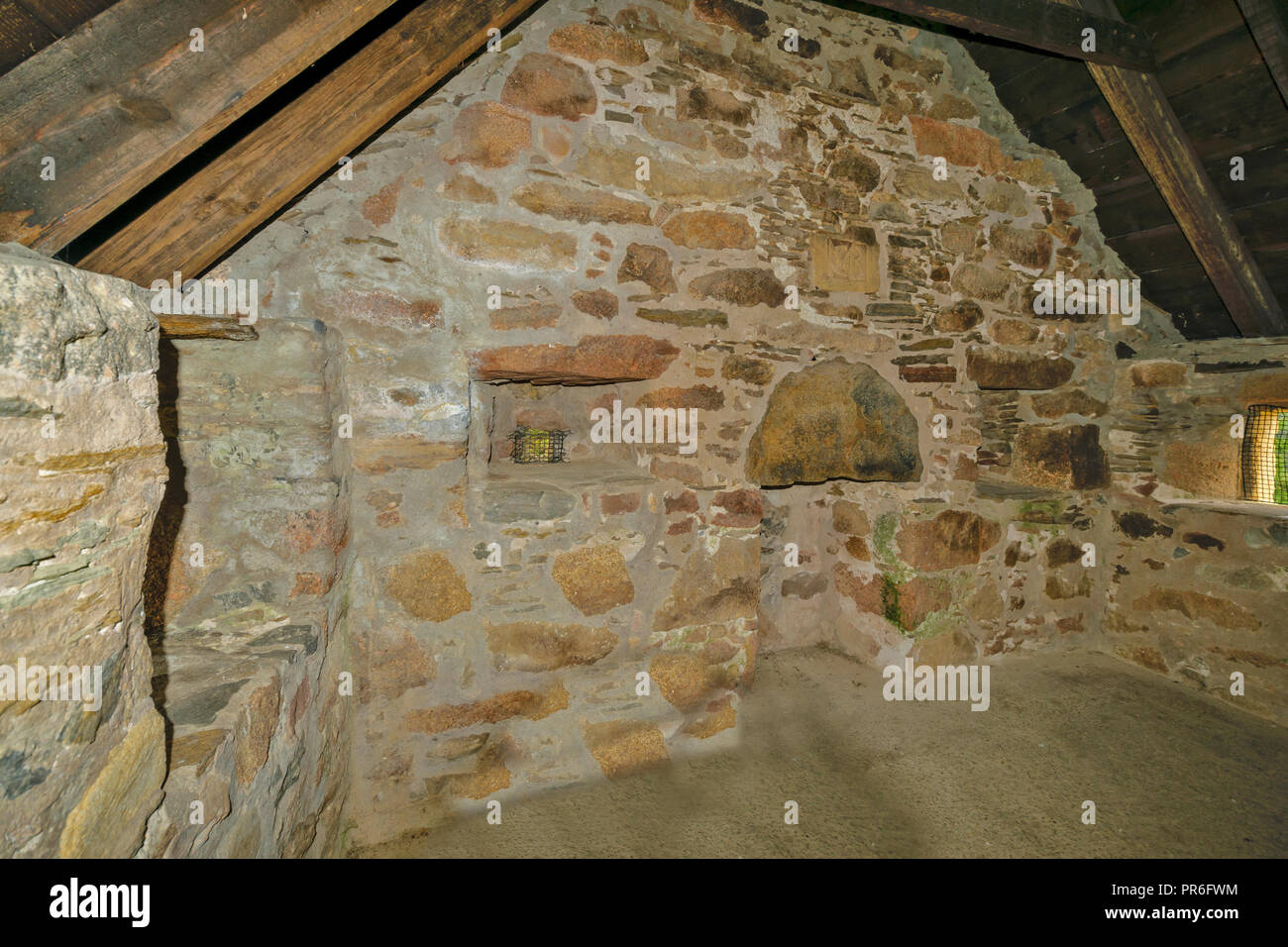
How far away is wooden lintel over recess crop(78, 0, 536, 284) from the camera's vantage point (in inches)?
51.7

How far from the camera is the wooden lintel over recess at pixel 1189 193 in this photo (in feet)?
7.39

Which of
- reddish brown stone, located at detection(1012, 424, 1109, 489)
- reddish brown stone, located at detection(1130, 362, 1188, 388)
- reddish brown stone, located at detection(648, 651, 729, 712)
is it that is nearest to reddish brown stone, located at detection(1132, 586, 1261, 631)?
reddish brown stone, located at detection(1012, 424, 1109, 489)

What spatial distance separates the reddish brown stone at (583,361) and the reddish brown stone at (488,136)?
0.65 meters

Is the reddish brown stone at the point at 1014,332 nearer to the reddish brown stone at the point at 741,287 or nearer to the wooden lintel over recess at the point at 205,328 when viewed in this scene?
the reddish brown stone at the point at 741,287

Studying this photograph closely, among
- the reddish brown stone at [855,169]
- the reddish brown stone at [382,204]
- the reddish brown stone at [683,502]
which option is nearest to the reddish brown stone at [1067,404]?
the reddish brown stone at [855,169]

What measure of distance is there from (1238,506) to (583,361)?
130 inches

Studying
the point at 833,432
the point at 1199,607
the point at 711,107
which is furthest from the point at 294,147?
the point at 1199,607

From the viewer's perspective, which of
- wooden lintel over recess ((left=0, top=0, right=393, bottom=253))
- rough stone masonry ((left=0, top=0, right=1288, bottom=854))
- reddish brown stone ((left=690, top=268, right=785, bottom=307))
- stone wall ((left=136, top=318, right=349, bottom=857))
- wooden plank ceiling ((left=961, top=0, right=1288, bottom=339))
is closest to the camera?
wooden lintel over recess ((left=0, top=0, right=393, bottom=253))

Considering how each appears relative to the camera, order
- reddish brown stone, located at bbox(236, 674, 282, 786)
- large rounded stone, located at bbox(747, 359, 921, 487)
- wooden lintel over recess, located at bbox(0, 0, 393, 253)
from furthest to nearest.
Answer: large rounded stone, located at bbox(747, 359, 921, 487) < reddish brown stone, located at bbox(236, 674, 282, 786) < wooden lintel over recess, located at bbox(0, 0, 393, 253)

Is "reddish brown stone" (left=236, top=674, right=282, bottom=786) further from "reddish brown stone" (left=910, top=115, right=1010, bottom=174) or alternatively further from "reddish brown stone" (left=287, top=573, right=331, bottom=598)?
"reddish brown stone" (left=910, top=115, right=1010, bottom=174)

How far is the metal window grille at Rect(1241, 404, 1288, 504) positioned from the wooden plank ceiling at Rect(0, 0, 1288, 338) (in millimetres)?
439

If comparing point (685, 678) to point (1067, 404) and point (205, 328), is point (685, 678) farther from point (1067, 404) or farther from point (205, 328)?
point (1067, 404)
